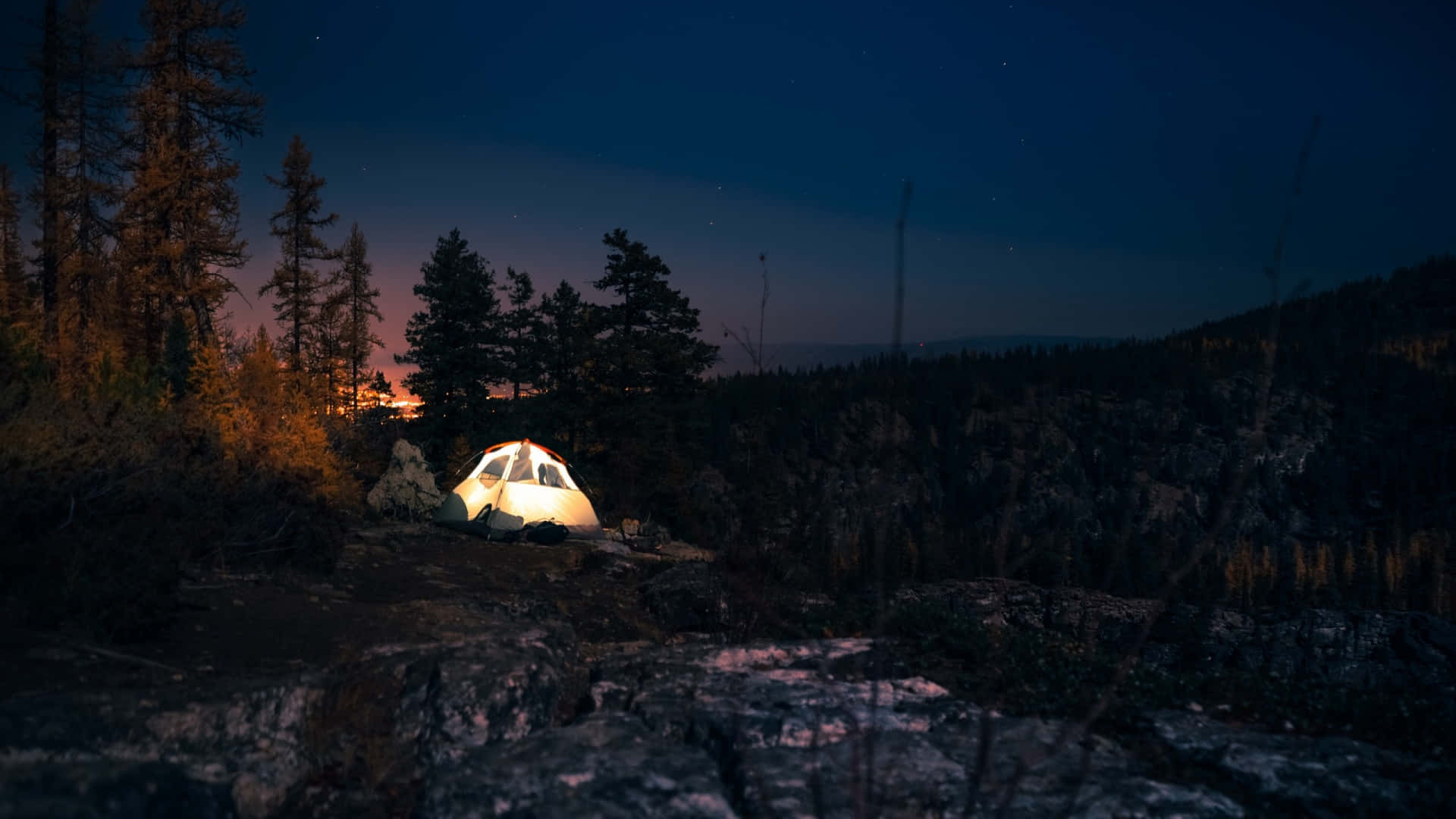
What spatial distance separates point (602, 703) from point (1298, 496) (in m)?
209

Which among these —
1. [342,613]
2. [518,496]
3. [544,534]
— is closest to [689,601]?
[342,613]

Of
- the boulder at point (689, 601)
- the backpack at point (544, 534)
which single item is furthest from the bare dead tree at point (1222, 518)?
the backpack at point (544, 534)

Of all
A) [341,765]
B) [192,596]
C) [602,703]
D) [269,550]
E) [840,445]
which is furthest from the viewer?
[840,445]

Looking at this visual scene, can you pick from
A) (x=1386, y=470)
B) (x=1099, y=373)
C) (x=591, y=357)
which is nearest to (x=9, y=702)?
(x=591, y=357)

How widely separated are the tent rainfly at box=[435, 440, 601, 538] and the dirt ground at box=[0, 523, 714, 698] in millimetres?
1970

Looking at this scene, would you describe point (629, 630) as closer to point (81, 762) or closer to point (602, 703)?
point (602, 703)

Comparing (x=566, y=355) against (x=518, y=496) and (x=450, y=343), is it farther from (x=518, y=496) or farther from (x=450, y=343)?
(x=518, y=496)

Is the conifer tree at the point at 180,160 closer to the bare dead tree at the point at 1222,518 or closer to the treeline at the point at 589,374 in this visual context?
the treeline at the point at 589,374

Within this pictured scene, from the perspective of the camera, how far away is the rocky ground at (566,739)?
12.4 ft

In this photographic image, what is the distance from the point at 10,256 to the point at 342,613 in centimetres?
4727

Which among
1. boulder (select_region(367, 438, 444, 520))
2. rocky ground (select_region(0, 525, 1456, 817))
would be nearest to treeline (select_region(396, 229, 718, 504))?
boulder (select_region(367, 438, 444, 520))

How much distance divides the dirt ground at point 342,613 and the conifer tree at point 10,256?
83.5 ft

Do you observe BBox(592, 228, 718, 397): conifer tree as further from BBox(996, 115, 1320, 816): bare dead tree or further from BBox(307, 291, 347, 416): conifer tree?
BBox(996, 115, 1320, 816): bare dead tree

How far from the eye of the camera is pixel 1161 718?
16.4ft
